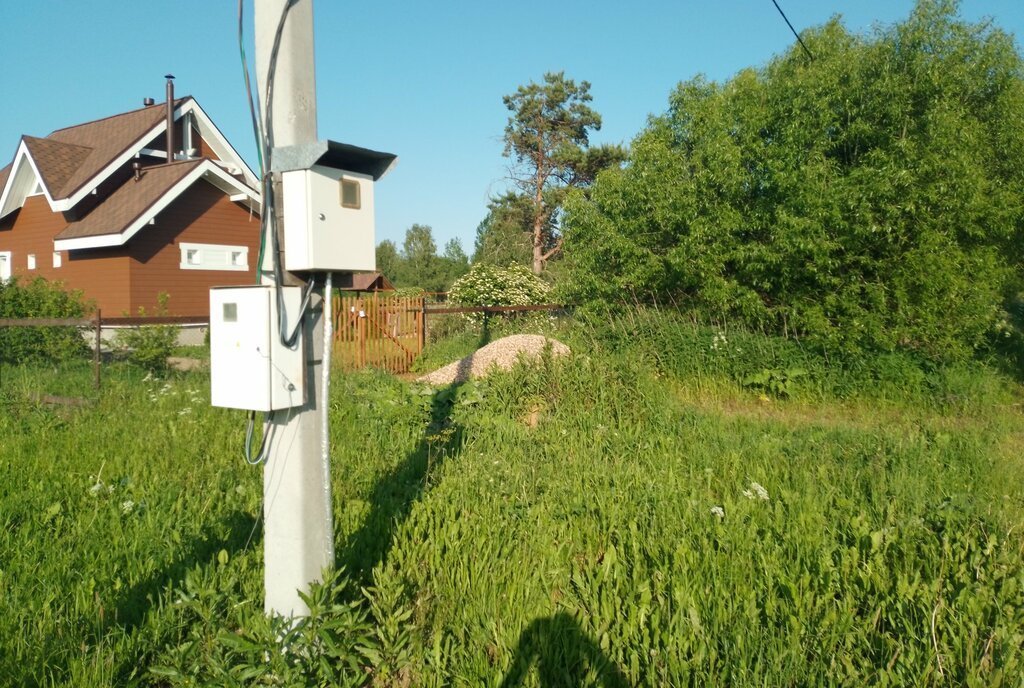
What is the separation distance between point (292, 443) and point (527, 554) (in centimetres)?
138

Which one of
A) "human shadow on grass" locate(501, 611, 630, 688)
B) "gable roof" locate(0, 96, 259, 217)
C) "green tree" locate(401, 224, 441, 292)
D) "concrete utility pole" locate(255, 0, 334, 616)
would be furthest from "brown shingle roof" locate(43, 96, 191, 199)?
"green tree" locate(401, 224, 441, 292)

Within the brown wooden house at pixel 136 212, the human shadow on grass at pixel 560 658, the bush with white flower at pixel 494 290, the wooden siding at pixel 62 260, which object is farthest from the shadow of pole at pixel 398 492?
the bush with white flower at pixel 494 290

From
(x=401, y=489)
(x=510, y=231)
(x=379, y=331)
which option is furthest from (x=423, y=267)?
(x=401, y=489)

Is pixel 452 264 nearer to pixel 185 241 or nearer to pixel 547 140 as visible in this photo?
pixel 547 140

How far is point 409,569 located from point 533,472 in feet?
5.63

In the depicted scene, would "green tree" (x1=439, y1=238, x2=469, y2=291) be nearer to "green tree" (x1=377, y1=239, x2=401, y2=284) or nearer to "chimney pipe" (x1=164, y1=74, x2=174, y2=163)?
"green tree" (x1=377, y1=239, x2=401, y2=284)

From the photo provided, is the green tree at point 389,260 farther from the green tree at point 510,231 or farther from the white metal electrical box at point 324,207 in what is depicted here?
the white metal electrical box at point 324,207

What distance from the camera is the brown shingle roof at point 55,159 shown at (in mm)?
20750

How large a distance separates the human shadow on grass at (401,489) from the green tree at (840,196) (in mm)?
6539

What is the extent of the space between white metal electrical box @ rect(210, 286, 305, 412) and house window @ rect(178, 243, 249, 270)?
19.7 metres

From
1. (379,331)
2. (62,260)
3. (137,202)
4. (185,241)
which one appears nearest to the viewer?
(379,331)

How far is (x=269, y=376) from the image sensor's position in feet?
9.66

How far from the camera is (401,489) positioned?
5.08 m

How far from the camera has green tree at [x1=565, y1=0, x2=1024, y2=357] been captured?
36.2 feet
